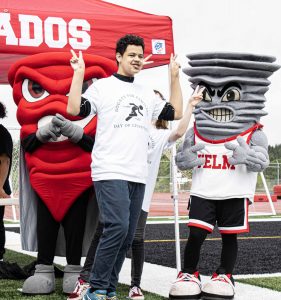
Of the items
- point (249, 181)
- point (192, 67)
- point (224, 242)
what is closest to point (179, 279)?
point (224, 242)

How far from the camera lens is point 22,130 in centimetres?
508

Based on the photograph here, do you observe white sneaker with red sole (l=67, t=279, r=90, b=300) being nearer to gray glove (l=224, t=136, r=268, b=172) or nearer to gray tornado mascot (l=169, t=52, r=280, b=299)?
gray tornado mascot (l=169, t=52, r=280, b=299)

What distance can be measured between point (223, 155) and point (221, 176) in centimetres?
15

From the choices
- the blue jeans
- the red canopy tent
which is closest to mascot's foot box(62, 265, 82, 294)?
the blue jeans

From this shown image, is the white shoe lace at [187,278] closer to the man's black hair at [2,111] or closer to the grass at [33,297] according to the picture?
the grass at [33,297]

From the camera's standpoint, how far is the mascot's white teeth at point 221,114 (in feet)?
16.4

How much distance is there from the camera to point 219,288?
479 cm

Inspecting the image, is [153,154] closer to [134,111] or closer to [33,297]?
[134,111]

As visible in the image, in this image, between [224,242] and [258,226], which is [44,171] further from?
[258,226]

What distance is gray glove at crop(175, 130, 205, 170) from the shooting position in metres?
4.93

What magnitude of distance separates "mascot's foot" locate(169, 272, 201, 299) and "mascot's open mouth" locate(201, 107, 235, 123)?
3.80 feet

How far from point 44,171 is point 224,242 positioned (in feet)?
4.65

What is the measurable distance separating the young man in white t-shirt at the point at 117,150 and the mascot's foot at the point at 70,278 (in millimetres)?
705

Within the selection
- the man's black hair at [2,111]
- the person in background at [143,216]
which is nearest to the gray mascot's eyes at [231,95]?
the person in background at [143,216]
